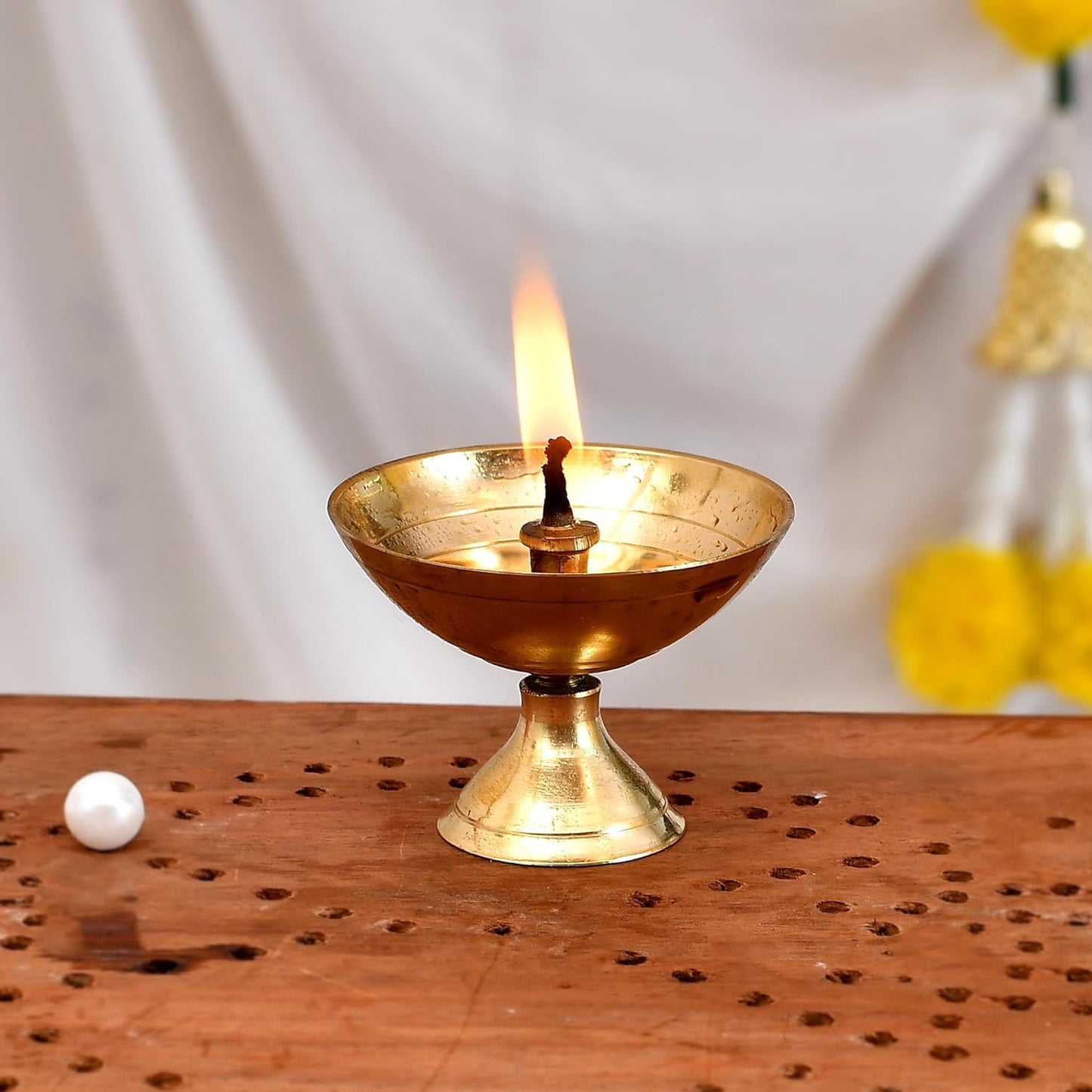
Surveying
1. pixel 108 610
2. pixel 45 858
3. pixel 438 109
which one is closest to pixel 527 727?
pixel 45 858

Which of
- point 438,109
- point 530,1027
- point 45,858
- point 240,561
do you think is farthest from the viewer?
point 240,561

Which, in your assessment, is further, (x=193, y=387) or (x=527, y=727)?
(x=193, y=387)

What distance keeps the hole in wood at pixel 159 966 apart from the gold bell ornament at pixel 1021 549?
3.01 ft

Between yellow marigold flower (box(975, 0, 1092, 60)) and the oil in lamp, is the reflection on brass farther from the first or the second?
the oil in lamp

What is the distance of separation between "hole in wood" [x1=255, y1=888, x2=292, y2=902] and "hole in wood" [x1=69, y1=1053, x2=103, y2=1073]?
0.35 feet

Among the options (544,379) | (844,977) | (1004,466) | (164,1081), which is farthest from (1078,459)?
(164,1081)

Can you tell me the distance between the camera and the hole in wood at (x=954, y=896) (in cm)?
59

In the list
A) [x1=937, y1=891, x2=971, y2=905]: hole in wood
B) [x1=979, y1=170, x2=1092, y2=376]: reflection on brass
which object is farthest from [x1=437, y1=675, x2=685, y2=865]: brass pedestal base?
[x1=979, y1=170, x2=1092, y2=376]: reflection on brass

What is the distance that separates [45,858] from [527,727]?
19 cm

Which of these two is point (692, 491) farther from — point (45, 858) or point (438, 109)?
point (438, 109)

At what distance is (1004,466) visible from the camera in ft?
4.40

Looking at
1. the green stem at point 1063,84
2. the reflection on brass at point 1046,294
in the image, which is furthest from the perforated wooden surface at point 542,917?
the green stem at point 1063,84

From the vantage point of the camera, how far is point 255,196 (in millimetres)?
1392

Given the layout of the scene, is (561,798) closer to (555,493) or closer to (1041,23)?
(555,493)
